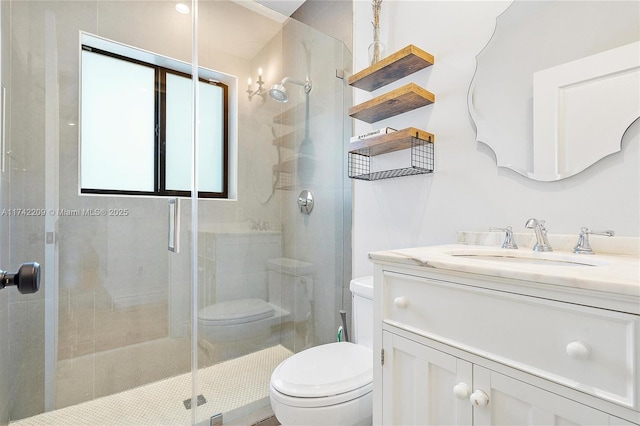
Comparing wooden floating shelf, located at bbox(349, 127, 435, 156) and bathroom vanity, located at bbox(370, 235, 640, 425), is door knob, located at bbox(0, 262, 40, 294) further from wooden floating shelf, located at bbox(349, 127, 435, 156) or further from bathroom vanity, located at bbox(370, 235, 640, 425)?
wooden floating shelf, located at bbox(349, 127, 435, 156)

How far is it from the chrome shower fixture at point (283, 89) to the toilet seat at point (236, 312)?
3.97 ft

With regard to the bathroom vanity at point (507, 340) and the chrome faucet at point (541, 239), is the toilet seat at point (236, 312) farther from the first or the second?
the chrome faucet at point (541, 239)

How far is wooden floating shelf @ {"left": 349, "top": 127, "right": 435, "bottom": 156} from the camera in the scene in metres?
1.29

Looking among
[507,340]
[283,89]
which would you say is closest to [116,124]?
[283,89]

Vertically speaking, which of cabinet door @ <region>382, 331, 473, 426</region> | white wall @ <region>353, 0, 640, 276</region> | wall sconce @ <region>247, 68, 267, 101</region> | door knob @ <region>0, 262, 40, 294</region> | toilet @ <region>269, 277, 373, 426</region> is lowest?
toilet @ <region>269, 277, 373, 426</region>

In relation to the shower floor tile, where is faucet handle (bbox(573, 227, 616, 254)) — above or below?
above

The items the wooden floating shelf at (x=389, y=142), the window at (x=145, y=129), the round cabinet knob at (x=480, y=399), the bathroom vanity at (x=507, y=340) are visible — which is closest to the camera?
the bathroom vanity at (x=507, y=340)

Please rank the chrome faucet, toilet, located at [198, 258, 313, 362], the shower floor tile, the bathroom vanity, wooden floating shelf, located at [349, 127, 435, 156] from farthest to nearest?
toilet, located at [198, 258, 313, 362] < the shower floor tile < wooden floating shelf, located at [349, 127, 435, 156] < the chrome faucet < the bathroom vanity

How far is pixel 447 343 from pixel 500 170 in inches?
28.2

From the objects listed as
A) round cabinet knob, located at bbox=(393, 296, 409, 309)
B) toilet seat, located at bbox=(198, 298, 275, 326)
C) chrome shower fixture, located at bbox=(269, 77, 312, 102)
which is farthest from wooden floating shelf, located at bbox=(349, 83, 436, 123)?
toilet seat, located at bbox=(198, 298, 275, 326)

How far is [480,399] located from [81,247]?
197cm

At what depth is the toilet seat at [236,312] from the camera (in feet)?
5.28

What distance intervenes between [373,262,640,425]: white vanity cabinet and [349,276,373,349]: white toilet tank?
17.6 inches

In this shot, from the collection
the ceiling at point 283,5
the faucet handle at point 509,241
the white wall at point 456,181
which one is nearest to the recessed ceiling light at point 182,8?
the ceiling at point 283,5
